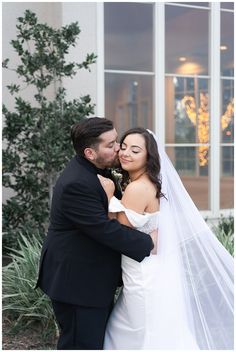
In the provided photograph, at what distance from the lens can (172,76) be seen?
23.9 ft

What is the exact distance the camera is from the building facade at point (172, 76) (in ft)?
21.5

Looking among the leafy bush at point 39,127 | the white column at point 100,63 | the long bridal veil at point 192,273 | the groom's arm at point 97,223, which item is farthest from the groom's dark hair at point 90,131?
the white column at point 100,63

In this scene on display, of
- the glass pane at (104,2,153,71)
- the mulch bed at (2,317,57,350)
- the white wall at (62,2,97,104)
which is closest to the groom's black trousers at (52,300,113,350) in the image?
the mulch bed at (2,317,57,350)

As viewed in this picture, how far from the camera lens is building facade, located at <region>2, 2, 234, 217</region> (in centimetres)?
655

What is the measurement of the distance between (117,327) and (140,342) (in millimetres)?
161

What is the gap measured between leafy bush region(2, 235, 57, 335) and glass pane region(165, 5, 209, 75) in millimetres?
4034

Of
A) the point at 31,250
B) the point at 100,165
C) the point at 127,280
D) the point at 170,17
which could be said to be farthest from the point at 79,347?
the point at 170,17

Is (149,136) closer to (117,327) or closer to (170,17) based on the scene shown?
(117,327)

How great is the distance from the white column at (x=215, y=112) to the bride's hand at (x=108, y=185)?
194 inches

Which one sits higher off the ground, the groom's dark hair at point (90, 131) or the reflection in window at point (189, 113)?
the reflection in window at point (189, 113)

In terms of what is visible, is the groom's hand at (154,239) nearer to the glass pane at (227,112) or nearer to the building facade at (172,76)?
the building facade at (172,76)

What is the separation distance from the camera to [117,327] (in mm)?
2885

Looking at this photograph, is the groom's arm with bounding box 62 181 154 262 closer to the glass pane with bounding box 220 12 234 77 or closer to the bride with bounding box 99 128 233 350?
the bride with bounding box 99 128 233 350

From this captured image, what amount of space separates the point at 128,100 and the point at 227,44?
6.35ft
